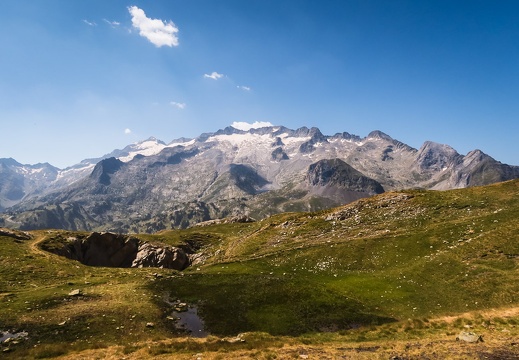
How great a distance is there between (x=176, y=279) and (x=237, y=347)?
26.1 metres

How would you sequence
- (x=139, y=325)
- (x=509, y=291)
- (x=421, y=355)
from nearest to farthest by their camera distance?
(x=421, y=355) → (x=139, y=325) → (x=509, y=291)

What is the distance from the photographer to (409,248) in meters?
60.2

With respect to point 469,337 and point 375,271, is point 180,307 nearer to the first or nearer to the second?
point 469,337

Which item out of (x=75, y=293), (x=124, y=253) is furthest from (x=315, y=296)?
(x=124, y=253)

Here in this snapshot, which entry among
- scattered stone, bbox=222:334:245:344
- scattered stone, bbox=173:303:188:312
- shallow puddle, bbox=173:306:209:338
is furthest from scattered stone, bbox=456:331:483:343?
scattered stone, bbox=173:303:188:312

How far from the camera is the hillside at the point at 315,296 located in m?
30.0

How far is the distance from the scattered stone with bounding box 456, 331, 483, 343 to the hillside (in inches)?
30.9

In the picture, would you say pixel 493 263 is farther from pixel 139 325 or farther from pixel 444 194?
pixel 139 325

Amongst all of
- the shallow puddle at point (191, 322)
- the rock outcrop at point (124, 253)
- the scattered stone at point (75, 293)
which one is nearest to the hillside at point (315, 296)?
the scattered stone at point (75, 293)

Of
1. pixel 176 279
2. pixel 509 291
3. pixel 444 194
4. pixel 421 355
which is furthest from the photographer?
pixel 444 194

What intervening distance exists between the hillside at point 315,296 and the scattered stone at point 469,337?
2.58 ft

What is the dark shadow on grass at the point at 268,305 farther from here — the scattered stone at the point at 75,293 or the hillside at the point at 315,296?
the scattered stone at the point at 75,293

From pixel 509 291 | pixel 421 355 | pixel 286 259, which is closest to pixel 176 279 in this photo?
pixel 286 259

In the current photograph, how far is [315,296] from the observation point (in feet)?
145
